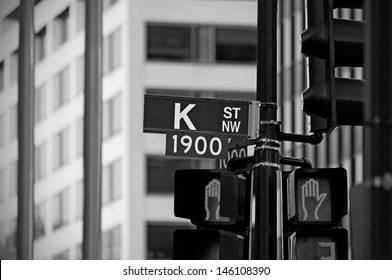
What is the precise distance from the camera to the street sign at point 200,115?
11156mm

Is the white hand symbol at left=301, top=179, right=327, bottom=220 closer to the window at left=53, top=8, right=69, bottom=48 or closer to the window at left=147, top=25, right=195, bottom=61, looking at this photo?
the window at left=147, top=25, right=195, bottom=61

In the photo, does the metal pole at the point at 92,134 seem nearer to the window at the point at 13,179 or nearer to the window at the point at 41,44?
the window at the point at 41,44

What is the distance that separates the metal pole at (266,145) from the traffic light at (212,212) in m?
0.14

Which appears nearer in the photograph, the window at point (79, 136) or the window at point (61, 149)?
the window at point (79, 136)

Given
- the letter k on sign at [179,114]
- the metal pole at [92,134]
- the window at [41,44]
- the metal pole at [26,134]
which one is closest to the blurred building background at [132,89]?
the window at [41,44]

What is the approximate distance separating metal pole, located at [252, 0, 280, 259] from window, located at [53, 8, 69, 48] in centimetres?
5164

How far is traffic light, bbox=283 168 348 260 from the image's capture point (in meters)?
10.9

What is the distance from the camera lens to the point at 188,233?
11.0 meters

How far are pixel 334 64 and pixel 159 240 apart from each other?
5026 centimetres

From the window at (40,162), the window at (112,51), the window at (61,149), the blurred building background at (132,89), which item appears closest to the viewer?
the blurred building background at (132,89)

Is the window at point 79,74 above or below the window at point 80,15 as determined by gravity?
below

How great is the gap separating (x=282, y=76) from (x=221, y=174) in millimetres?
32034

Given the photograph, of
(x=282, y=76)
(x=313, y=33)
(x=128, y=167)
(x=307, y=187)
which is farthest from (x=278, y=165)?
(x=128, y=167)
